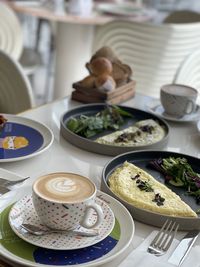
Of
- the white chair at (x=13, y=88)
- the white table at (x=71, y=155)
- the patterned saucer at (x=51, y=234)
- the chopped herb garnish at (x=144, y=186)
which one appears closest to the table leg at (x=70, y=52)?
the white chair at (x=13, y=88)

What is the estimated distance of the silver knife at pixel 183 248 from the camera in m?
0.85

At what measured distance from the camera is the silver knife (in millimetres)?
850

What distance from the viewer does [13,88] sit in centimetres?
180

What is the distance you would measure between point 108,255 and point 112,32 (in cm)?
193

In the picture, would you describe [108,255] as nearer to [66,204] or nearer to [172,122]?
[66,204]

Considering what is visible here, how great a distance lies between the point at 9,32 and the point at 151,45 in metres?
0.82

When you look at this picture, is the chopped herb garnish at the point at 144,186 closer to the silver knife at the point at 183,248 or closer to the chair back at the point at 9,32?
the silver knife at the point at 183,248

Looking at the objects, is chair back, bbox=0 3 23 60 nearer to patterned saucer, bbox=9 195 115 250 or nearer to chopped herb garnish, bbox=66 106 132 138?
chopped herb garnish, bbox=66 106 132 138

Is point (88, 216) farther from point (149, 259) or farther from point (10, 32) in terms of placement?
point (10, 32)

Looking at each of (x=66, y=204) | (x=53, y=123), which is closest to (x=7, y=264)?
(x=66, y=204)

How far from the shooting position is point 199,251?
89 cm

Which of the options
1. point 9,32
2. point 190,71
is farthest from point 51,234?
point 9,32

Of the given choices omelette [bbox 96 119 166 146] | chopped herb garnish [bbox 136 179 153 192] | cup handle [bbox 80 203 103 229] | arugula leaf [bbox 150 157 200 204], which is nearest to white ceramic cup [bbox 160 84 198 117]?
omelette [bbox 96 119 166 146]

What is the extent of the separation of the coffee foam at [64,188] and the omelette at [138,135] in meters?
0.35
